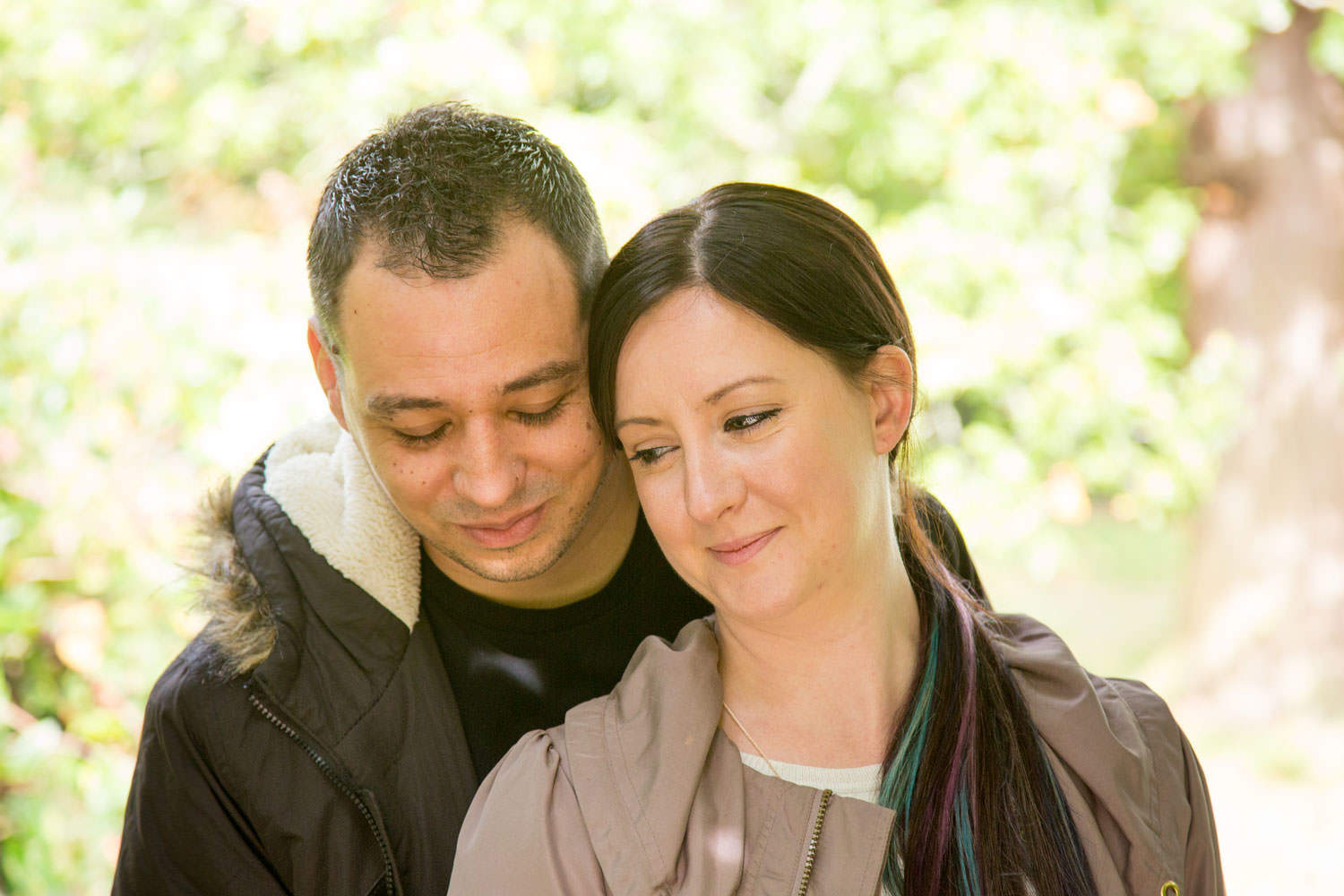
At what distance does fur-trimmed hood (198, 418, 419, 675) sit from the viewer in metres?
1.80

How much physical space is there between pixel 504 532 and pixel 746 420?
475 millimetres

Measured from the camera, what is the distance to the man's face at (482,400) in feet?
5.57

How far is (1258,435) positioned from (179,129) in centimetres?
444

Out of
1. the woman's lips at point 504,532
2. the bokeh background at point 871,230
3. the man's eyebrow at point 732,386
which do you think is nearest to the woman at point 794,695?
the man's eyebrow at point 732,386

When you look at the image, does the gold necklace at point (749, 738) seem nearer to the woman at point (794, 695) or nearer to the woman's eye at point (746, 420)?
the woman at point (794, 695)

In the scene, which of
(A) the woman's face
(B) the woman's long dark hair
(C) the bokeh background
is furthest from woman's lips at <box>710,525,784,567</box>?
(C) the bokeh background

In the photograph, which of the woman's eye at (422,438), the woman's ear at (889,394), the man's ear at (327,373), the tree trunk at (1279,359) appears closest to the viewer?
the woman's ear at (889,394)

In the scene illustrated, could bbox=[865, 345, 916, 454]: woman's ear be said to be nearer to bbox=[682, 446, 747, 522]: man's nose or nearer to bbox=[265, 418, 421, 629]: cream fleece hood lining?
bbox=[682, 446, 747, 522]: man's nose

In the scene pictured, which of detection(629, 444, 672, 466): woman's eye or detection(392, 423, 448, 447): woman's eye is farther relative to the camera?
detection(392, 423, 448, 447): woman's eye

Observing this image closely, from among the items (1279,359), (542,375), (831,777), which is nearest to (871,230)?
(1279,359)

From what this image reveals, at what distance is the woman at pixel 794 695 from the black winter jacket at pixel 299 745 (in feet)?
0.97

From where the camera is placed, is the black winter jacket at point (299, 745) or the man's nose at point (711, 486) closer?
the man's nose at point (711, 486)

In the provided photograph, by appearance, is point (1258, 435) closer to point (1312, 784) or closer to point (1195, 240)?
point (1195, 240)

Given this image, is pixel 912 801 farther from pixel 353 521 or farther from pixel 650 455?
pixel 353 521
